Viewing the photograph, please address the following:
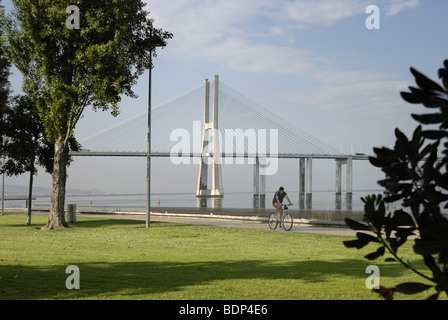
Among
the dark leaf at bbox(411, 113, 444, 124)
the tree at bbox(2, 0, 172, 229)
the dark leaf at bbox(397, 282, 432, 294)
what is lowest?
the dark leaf at bbox(397, 282, 432, 294)

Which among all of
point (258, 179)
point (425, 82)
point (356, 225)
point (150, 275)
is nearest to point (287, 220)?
point (150, 275)

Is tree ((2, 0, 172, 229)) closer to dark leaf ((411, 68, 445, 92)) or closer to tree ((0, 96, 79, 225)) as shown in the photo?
tree ((0, 96, 79, 225))

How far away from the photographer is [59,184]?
74.7 feet

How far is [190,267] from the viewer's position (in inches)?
430

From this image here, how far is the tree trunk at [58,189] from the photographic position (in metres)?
22.3

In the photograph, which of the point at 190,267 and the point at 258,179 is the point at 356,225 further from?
the point at 258,179

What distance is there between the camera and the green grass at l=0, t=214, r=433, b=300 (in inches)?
321

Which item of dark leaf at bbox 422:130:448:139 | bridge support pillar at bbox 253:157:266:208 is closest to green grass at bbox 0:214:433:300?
dark leaf at bbox 422:130:448:139

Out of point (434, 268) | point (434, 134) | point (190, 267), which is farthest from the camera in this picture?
point (190, 267)

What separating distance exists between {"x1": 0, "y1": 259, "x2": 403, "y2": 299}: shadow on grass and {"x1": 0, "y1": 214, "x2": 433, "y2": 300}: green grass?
16 mm

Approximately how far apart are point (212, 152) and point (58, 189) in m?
52.8

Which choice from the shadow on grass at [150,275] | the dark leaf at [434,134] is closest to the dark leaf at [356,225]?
the dark leaf at [434,134]

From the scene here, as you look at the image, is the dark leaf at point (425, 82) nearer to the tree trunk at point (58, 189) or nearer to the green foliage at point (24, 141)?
the tree trunk at point (58, 189)

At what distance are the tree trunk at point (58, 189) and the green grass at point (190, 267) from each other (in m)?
3.45
